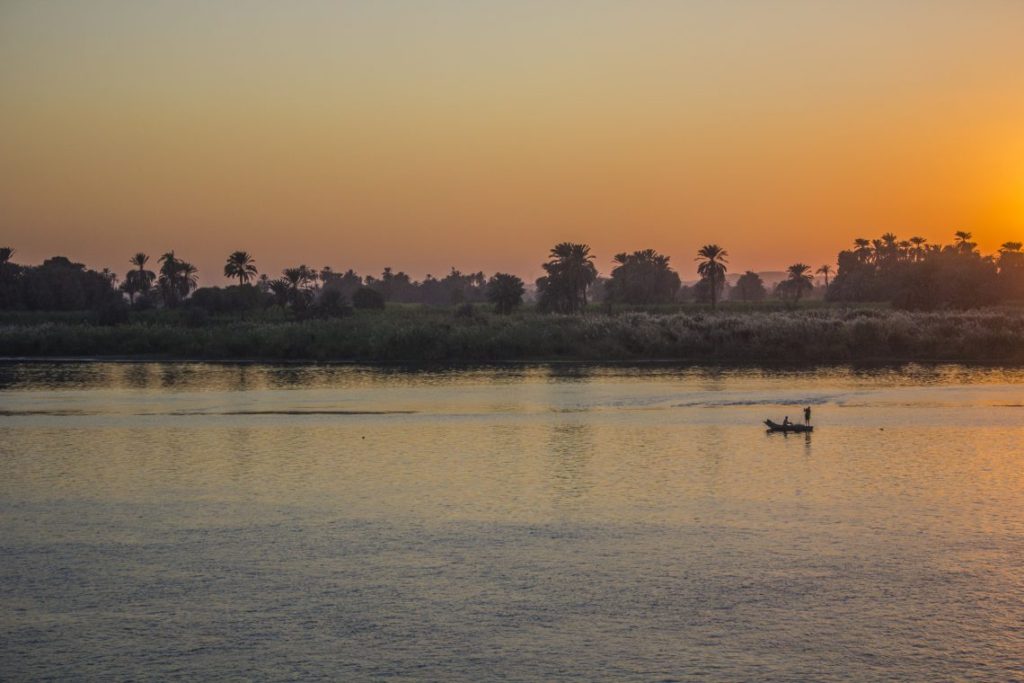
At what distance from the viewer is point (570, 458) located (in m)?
26.9

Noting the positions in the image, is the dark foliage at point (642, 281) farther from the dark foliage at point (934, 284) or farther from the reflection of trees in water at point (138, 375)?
the reflection of trees in water at point (138, 375)

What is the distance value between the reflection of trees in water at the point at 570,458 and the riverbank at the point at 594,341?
3491cm

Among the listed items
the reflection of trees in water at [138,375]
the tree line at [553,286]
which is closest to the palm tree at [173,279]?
the tree line at [553,286]

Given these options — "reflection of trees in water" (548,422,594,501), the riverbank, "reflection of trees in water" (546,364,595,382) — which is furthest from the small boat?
the riverbank

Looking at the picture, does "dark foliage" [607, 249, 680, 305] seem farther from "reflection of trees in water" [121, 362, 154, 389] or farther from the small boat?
the small boat

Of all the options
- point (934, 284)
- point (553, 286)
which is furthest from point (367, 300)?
point (934, 284)

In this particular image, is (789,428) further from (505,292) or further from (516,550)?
Result: (505,292)

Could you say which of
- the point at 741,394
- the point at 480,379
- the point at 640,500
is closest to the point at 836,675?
the point at 640,500

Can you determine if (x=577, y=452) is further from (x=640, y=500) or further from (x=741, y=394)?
(x=741, y=394)

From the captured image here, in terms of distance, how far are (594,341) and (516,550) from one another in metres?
53.9

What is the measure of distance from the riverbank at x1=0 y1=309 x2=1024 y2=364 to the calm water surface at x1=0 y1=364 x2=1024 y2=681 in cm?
3293

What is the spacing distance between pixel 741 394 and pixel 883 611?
31.5m

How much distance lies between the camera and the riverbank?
221ft

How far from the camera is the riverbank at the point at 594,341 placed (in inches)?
2657
